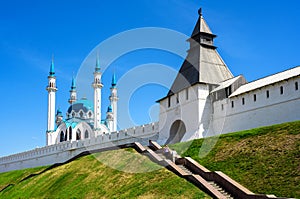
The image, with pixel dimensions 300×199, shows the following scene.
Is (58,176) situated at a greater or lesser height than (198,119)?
lesser

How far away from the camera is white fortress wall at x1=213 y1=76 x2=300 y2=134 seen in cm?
2452

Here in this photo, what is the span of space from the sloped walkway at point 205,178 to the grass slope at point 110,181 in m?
0.29

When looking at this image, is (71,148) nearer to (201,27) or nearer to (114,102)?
(201,27)

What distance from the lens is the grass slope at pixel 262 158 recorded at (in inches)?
631

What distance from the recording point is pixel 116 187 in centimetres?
2086

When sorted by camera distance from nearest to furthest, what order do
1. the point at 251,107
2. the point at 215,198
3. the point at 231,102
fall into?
the point at 215,198, the point at 251,107, the point at 231,102

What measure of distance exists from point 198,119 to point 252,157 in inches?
481

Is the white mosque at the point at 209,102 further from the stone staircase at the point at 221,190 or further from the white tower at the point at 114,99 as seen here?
the white tower at the point at 114,99

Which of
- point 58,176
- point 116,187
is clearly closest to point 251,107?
point 116,187

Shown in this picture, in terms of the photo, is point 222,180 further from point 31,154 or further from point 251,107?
point 31,154

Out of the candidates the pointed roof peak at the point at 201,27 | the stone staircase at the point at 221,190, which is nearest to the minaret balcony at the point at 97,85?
the pointed roof peak at the point at 201,27

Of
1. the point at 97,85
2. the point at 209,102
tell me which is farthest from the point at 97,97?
the point at 209,102

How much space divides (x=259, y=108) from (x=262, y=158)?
356 inches

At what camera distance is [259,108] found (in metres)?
26.9
